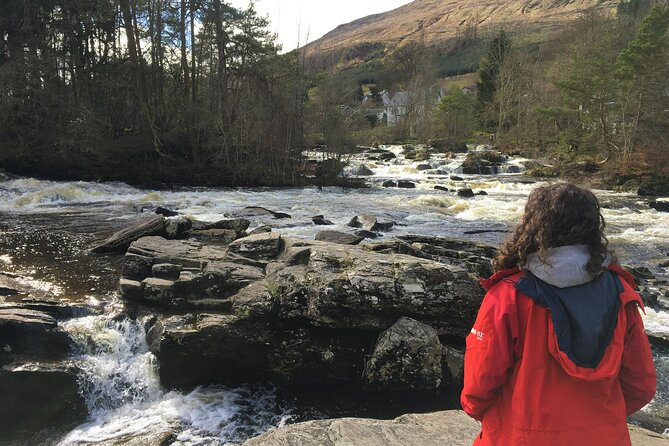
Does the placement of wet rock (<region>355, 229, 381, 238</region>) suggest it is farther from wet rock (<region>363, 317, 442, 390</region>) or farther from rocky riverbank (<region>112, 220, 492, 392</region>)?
wet rock (<region>363, 317, 442, 390</region>)

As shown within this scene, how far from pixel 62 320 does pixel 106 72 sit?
23360 mm

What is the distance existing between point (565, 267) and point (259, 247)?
6.81 m

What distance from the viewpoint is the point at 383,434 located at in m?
3.97

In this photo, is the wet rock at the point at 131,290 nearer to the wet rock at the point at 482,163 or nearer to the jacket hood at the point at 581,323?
the jacket hood at the point at 581,323

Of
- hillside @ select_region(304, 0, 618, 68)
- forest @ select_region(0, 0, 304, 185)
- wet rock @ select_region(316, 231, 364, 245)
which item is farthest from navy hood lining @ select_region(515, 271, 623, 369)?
hillside @ select_region(304, 0, 618, 68)

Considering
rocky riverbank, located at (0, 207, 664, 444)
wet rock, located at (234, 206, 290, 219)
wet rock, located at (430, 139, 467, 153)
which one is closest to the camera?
rocky riverbank, located at (0, 207, 664, 444)

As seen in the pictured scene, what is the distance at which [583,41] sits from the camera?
35.6m

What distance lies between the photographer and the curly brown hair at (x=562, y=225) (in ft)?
6.66

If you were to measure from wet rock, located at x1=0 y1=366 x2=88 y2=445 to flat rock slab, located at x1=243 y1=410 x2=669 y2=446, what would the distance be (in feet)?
9.37

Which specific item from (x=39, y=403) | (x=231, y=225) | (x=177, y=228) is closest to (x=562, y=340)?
(x=39, y=403)

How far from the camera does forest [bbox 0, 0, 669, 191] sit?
23.4 metres

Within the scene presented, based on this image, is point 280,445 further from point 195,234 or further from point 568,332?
point 195,234

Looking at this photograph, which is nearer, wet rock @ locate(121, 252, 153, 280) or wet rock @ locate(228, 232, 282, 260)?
wet rock @ locate(121, 252, 153, 280)

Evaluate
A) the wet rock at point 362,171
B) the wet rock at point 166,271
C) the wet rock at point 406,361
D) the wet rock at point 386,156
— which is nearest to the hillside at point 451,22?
the wet rock at point 386,156
